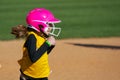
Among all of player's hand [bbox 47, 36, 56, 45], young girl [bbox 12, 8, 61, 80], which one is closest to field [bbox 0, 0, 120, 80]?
young girl [bbox 12, 8, 61, 80]

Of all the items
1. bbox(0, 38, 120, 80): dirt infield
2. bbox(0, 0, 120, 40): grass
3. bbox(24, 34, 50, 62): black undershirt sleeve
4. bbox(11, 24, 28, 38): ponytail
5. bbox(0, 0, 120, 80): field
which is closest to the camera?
bbox(24, 34, 50, 62): black undershirt sleeve

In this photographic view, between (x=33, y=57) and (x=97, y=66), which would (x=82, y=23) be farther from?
(x=33, y=57)

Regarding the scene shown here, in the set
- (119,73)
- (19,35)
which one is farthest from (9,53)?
(19,35)

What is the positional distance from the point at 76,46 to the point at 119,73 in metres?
3.28

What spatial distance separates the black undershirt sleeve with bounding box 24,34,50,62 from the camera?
5.07 m

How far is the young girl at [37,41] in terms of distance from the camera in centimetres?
510

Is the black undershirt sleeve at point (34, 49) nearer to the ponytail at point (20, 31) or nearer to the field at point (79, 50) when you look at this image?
Result: the ponytail at point (20, 31)

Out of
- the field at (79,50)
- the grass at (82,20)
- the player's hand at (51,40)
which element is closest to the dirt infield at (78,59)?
the field at (79,50)

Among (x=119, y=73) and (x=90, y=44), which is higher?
(x=119, y=73)

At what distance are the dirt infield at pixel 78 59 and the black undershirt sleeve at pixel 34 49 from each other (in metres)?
3.20

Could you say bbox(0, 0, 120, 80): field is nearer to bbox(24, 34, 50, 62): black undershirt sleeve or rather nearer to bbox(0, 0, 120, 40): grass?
bbox(0, 0, 120, 40): grass

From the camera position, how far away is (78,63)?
9.55 metres

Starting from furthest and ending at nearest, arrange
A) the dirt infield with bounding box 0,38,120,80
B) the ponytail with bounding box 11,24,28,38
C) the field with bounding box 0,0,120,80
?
the field with bounding box 0,0,120,80 → the dirt infield with bounding box 0,38,120,80 → the ponytail with bounding box 11,24,28,38

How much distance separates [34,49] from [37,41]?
6.3 inches
